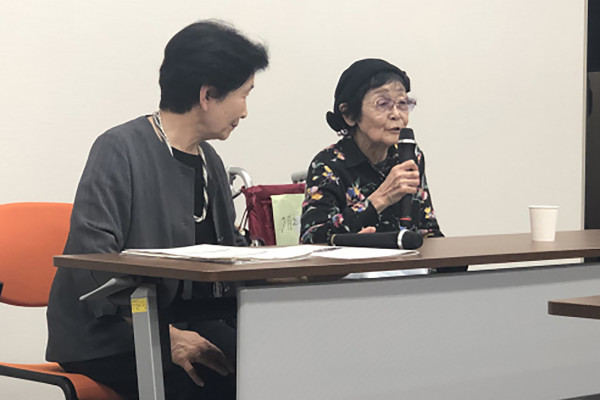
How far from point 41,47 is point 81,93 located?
231 millimetres

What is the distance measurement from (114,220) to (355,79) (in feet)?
3.37

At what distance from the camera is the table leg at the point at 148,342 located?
1.42m

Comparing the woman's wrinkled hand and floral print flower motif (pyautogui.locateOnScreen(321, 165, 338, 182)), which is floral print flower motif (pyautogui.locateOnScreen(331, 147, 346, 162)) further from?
the woman's wrinkled hand

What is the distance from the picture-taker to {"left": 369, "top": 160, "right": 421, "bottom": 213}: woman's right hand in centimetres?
232

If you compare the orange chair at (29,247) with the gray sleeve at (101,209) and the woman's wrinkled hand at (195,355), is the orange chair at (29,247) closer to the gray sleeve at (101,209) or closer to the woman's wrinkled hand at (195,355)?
the gray sleeve at (101,209)

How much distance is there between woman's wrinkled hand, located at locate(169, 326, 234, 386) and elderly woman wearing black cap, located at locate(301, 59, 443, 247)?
22.6 inches

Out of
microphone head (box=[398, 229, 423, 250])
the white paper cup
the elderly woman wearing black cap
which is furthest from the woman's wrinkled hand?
the white paper cup

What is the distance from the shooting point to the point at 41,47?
3234mm

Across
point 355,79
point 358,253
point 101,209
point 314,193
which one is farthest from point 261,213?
point 358,253

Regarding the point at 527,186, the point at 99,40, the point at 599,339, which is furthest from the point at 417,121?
the point at 599,339

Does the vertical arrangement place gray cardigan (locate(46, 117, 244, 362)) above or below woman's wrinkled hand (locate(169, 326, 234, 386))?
above

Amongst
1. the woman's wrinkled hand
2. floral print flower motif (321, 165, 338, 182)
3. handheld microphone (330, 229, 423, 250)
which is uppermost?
floral print flower motif (321, 165, 338, 182)

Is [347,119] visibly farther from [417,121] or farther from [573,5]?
[573,5]

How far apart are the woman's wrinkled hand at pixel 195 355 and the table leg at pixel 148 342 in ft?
1.20
